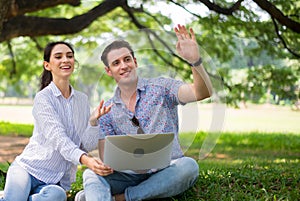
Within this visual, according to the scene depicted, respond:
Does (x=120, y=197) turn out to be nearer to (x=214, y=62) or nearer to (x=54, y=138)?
(x=54, y=138)

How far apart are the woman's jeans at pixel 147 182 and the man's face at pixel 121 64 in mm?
617

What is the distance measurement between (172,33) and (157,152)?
71 cm

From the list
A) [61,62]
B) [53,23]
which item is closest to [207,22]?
[53,23]

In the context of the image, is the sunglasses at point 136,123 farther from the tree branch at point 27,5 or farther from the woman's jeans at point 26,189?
the tree branch at point 27,5

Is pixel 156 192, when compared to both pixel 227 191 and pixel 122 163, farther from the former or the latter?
pixel 227 191

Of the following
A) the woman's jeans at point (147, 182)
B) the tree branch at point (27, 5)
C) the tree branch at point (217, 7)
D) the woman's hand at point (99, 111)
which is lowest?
the woman's jeans at point (147, 182)

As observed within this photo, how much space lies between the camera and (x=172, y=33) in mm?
2807

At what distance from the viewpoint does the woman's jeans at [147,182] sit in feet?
9.11

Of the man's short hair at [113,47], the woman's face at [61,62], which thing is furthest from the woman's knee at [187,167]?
the woman's face at [61,62]

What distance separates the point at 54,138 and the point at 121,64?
2.03 feet

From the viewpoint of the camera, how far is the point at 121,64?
2604 mm

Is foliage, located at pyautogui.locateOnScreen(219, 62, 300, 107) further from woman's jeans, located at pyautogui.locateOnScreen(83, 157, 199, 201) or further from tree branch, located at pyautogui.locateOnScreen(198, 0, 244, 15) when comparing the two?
woman's jeans, located at pyautogui.locateOnScreen(83, 157, 199, 201)

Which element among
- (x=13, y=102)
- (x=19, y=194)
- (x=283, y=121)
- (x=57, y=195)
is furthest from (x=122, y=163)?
(x=13, y=102)

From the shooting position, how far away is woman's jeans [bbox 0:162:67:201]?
9.37ft
